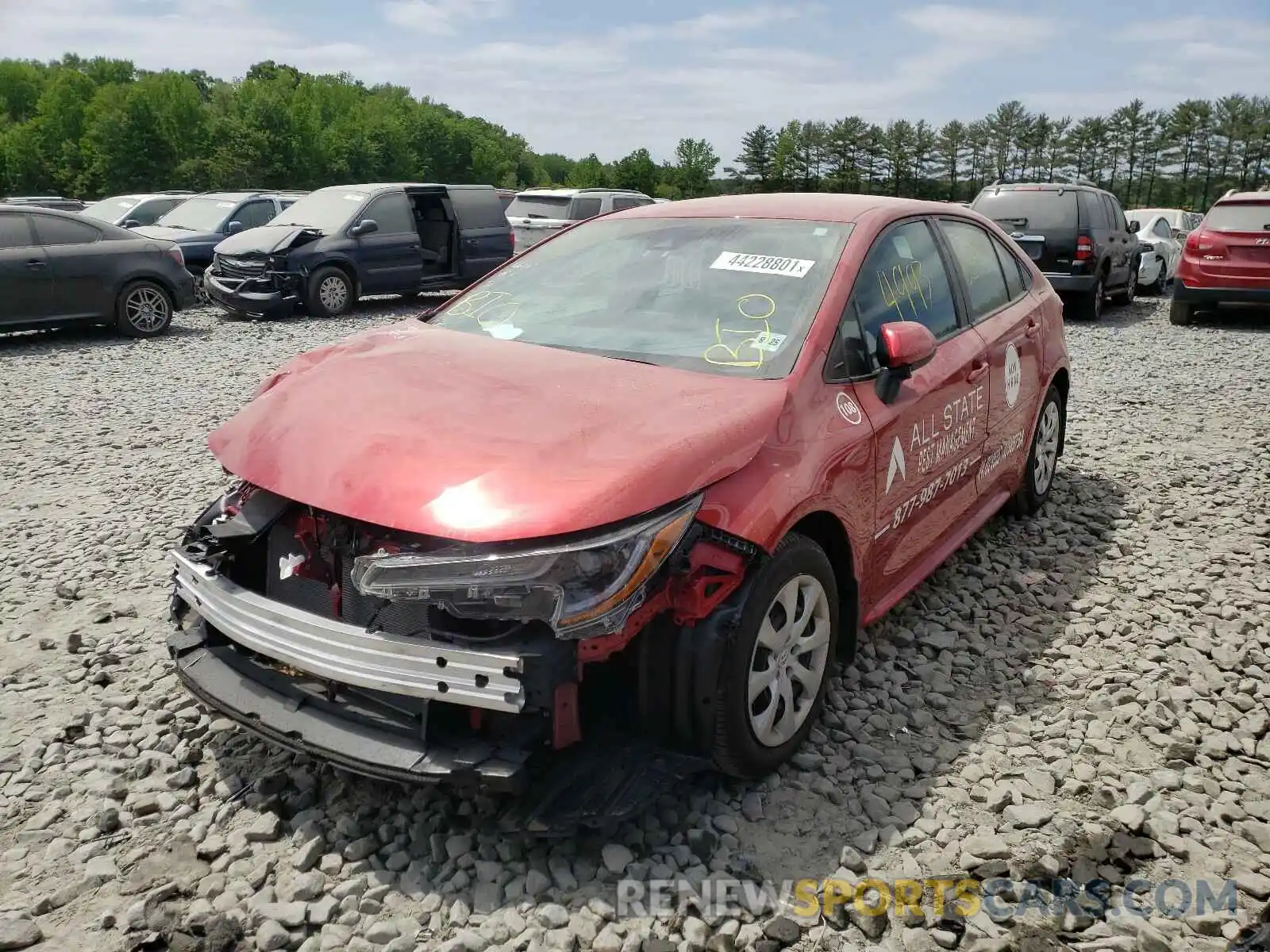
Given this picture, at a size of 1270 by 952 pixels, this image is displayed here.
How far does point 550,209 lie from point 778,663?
15622 mm

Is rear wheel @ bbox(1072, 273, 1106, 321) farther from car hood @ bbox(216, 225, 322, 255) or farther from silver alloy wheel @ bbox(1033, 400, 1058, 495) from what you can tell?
car hood @ bbox(216, 225, 322, 255)

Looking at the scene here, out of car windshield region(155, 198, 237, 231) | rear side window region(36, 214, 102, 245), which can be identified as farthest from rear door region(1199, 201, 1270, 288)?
car windshield region(155, 198, 237, 231)

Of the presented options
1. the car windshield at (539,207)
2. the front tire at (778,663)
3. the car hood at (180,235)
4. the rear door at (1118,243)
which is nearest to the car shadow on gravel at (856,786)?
the front tire at (778,663)

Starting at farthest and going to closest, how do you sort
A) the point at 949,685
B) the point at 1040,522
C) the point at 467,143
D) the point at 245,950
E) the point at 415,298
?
1. the point at 467,143
2. the point at 415,298
3. the point at 1040,522
4. the point at 949,685
5. the point at 245,950

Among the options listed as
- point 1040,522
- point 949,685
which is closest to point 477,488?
point 949,685

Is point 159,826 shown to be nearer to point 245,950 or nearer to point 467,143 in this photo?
point 245,950

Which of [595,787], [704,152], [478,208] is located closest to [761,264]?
[595,787]

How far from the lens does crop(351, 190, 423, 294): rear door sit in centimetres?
1407

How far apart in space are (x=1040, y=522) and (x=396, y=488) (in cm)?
414

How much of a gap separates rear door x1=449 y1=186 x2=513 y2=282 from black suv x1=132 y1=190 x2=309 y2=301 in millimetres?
3332

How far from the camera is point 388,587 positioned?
2568 mm

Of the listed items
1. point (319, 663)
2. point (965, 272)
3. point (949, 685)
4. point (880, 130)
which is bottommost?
point (949, 685)

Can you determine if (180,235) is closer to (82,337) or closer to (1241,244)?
(82,337)

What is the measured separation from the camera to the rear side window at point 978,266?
4559mm
